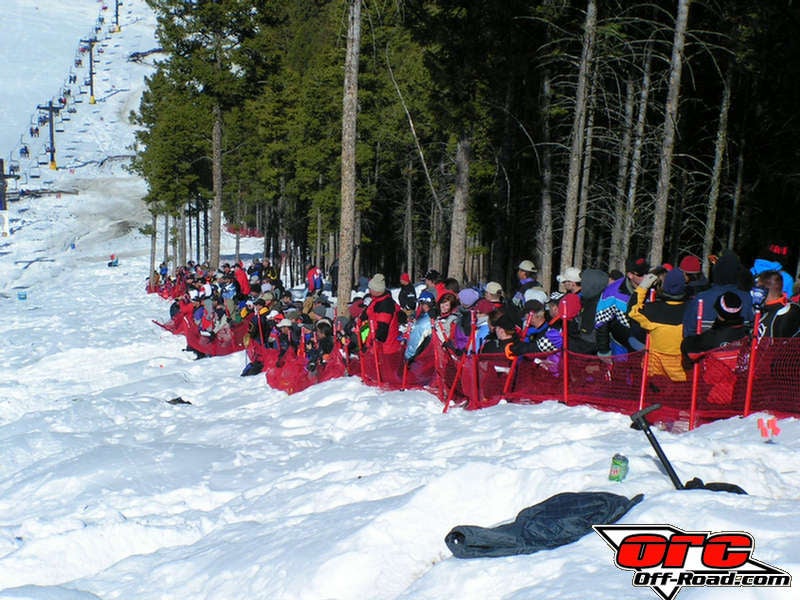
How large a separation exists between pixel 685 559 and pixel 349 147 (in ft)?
38.3

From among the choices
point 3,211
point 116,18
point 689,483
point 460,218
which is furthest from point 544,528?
point 116,18

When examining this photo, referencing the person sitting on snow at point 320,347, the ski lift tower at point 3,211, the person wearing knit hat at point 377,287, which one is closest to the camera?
the person wearing knit hat at point 377,287

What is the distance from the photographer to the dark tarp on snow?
5000mm

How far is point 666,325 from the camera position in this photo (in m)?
7.83

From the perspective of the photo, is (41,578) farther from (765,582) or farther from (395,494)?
(765,582)

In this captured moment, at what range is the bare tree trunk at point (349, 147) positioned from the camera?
1428cm

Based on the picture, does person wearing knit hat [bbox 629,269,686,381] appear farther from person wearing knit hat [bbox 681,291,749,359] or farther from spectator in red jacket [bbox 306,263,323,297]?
spectator in red jacket [bbox 306,263,323,297]

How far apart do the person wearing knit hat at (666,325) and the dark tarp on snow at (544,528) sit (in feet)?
8.77

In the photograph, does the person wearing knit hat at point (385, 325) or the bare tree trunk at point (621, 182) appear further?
the bare tree trunk at point (621, 182)

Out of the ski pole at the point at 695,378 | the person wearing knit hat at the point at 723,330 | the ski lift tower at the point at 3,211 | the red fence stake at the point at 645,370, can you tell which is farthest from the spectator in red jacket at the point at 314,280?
the ski lift tower at the point at 3,211

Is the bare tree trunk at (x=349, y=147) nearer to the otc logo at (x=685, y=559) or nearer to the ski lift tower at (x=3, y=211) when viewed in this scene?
the otc logo at (x=685, y=559)

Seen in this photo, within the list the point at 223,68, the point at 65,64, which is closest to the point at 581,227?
the point at 223,68

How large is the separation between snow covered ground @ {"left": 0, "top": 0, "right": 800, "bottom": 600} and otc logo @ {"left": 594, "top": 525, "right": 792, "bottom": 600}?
79 millimetres

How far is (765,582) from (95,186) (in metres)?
92.4
